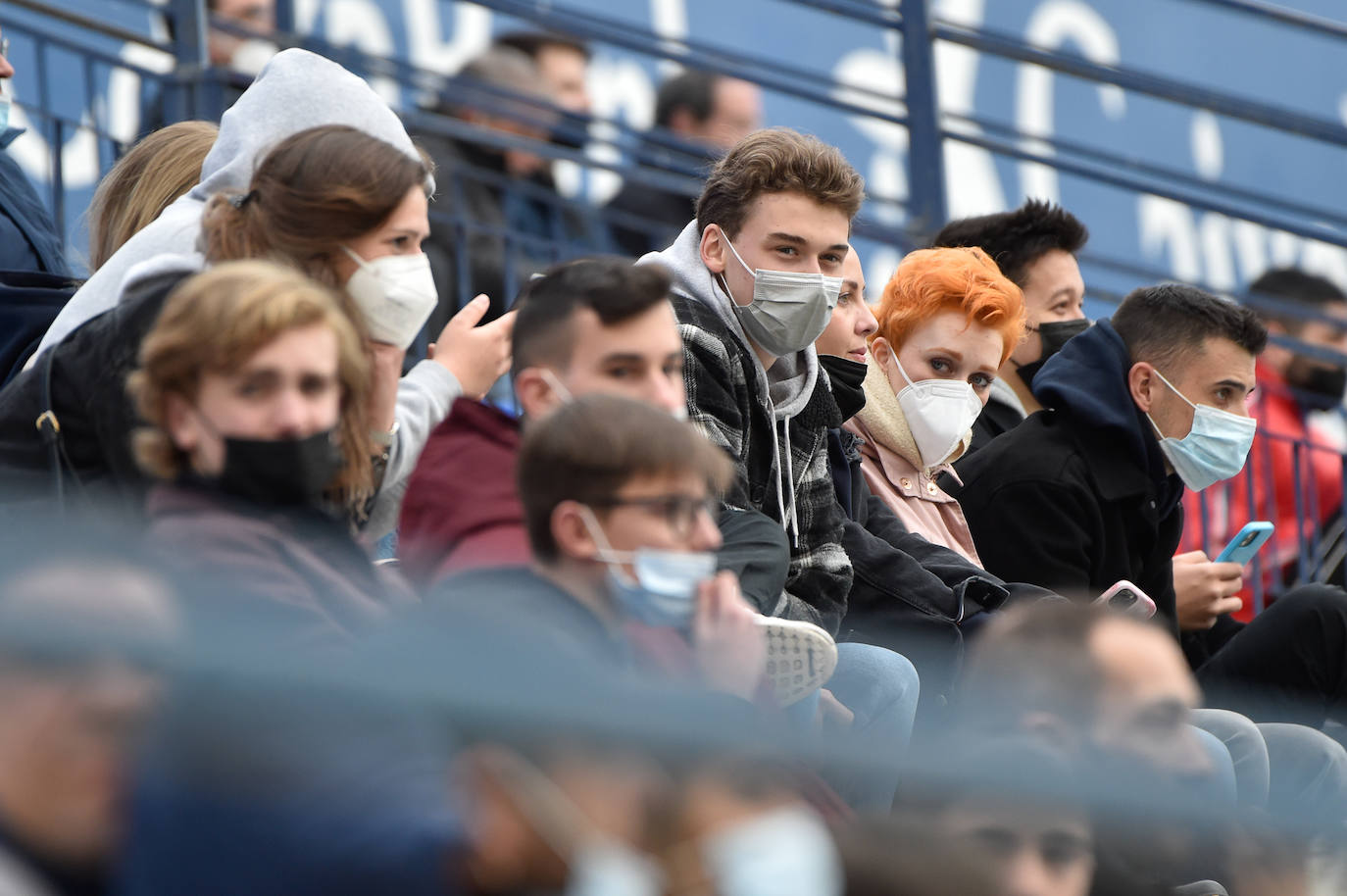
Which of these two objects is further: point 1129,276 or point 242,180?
point 1129,276

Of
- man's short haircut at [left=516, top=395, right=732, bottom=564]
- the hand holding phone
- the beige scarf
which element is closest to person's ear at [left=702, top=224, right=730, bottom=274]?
the beige scarf

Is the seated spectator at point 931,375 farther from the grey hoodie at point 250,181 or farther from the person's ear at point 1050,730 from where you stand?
the person's ear at point 1050,730

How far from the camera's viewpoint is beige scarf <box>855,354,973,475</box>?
4207 millimetres

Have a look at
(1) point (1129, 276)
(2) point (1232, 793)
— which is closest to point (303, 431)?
(2) point (1232, 793)

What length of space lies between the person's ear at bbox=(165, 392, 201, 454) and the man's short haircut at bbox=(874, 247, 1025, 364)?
2.27 metres

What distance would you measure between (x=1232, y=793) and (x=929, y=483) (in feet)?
8.42

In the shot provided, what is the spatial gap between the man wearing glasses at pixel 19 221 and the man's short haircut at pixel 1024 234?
2.34m

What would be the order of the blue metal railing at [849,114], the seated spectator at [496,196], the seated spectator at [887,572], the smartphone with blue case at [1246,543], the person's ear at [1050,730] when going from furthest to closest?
the seated spectator at [496,196] → the blue metal railing at [849,114] → the smartphone with blue case at [1246,543] → the seated spectator at [887,572] → the person's ear at [1050,730]

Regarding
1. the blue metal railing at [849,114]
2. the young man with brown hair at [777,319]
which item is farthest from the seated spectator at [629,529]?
the blue metal railing at [849,114]

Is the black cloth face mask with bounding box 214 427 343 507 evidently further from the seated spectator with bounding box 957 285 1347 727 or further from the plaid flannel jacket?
the seated spectator with bounding box 957 285 1347 727

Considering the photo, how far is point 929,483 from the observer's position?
14.1 feet

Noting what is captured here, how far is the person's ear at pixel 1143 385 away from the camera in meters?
4.56

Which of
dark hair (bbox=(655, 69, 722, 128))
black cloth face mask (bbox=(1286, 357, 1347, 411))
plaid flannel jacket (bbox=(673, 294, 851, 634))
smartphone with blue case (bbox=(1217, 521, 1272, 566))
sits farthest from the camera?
black cloth face mask (bbox=(1286, 357, 1347, 411))

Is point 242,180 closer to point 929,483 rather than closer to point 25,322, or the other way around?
point 25,322
